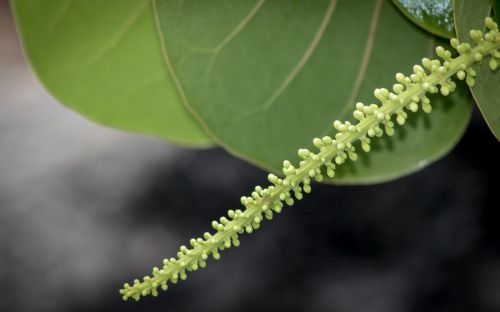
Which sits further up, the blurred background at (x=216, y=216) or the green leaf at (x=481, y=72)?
the green leaf at (x=481, y=72)

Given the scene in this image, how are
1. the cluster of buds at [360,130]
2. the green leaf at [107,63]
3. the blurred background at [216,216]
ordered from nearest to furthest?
the cluster of buds at [360,130] → the green leaf at [107,63] → the blurred background at [216,216]

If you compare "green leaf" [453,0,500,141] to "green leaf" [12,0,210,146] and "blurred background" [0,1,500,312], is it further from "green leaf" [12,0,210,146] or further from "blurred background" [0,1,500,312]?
"blurred background" [0,1,500,312]

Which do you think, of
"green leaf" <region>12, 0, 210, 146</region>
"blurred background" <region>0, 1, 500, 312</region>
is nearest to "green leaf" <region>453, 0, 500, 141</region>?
"green leaf" <region>12, 0, 210, 146</region>

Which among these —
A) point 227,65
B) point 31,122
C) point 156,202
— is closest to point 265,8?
point 227,65

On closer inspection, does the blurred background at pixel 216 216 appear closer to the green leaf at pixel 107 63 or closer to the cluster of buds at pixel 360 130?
the green leaf at pixel 107 63

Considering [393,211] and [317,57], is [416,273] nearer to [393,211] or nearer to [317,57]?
[393,211]

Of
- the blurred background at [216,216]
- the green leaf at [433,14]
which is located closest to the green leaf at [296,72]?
the green leaf at [433,14]

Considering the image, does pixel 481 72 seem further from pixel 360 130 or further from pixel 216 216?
pixel 216 216

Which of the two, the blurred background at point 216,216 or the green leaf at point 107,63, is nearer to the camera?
the green leaf at point 107,63
